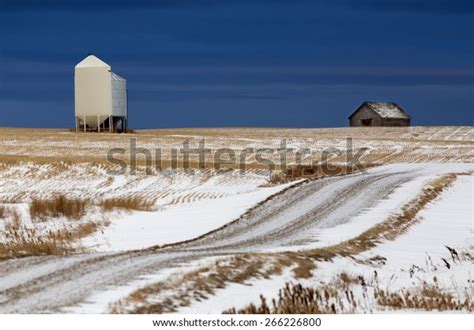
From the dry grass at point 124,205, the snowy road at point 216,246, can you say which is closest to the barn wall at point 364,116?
the snowy road at point 216,246

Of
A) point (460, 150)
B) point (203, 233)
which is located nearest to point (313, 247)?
point (203, 233)

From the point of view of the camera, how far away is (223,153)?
48375 millimetres

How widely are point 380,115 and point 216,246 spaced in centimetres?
7622

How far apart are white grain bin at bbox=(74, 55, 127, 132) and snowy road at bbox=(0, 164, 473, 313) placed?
36886mm

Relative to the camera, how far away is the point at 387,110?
9456 cm

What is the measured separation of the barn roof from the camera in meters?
93.7

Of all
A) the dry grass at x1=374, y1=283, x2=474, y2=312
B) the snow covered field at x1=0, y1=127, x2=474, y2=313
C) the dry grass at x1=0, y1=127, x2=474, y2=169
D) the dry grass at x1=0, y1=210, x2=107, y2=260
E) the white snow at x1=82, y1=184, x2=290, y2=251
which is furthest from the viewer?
the dry grass at x1=0, y1=127, x2=474, y2=169

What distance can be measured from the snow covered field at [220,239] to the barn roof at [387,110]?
53.8 m

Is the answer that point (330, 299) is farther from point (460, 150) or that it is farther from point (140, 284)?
point (460, 150)

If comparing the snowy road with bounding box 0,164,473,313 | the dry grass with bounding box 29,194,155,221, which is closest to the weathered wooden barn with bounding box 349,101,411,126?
the snowy road with bounding box 0,164,473,313

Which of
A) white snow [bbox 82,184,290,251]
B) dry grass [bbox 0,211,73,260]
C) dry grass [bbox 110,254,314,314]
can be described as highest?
dry grass [bbox 110,254,314,314]

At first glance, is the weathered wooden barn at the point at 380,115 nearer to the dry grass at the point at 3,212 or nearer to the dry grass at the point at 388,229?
the dry grass at the point at 388,229

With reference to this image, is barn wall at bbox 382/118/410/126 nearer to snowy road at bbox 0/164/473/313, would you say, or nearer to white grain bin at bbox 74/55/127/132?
white grain bin at bbox 74/55/127/132
